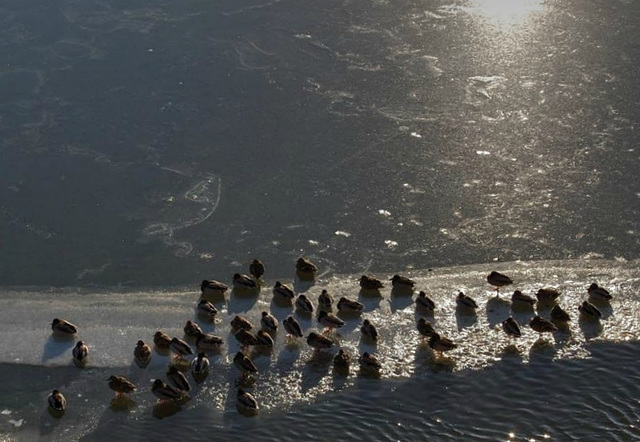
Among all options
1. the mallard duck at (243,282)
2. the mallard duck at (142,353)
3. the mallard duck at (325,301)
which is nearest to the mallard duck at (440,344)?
the mallard duck at (325,301)

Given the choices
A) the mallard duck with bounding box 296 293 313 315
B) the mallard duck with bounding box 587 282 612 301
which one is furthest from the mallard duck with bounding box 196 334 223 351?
the mallard duck with bounding box 587 282 612 301

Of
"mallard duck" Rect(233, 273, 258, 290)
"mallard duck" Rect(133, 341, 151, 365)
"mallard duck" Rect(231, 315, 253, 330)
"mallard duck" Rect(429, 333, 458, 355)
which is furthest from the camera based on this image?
"mallard duck" Rect(233, 273, 258, 290)

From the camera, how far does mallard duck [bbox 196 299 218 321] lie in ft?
35.8

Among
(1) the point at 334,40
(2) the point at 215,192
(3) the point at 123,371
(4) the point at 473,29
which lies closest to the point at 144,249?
(2) the point at 215,192

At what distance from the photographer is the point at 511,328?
10484mm

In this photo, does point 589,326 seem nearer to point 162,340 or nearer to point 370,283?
point 370,283

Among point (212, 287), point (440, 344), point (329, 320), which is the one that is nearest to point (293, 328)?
point (329, 320)

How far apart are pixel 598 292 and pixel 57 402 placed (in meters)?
5.60

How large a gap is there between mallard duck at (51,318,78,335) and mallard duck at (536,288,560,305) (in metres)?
4.89

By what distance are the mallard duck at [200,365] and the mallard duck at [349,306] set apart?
1.63 meters

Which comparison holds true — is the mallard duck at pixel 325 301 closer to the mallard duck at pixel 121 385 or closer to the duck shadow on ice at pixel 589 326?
the mallard duck at pixel 121 385

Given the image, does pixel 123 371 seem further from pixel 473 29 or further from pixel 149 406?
pixel 473 29

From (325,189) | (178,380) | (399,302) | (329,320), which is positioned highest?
(325,189)

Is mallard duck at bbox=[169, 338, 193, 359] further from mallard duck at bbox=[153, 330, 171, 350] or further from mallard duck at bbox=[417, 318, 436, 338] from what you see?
mallard duck at bbox=[417, 318, 436, 338]
